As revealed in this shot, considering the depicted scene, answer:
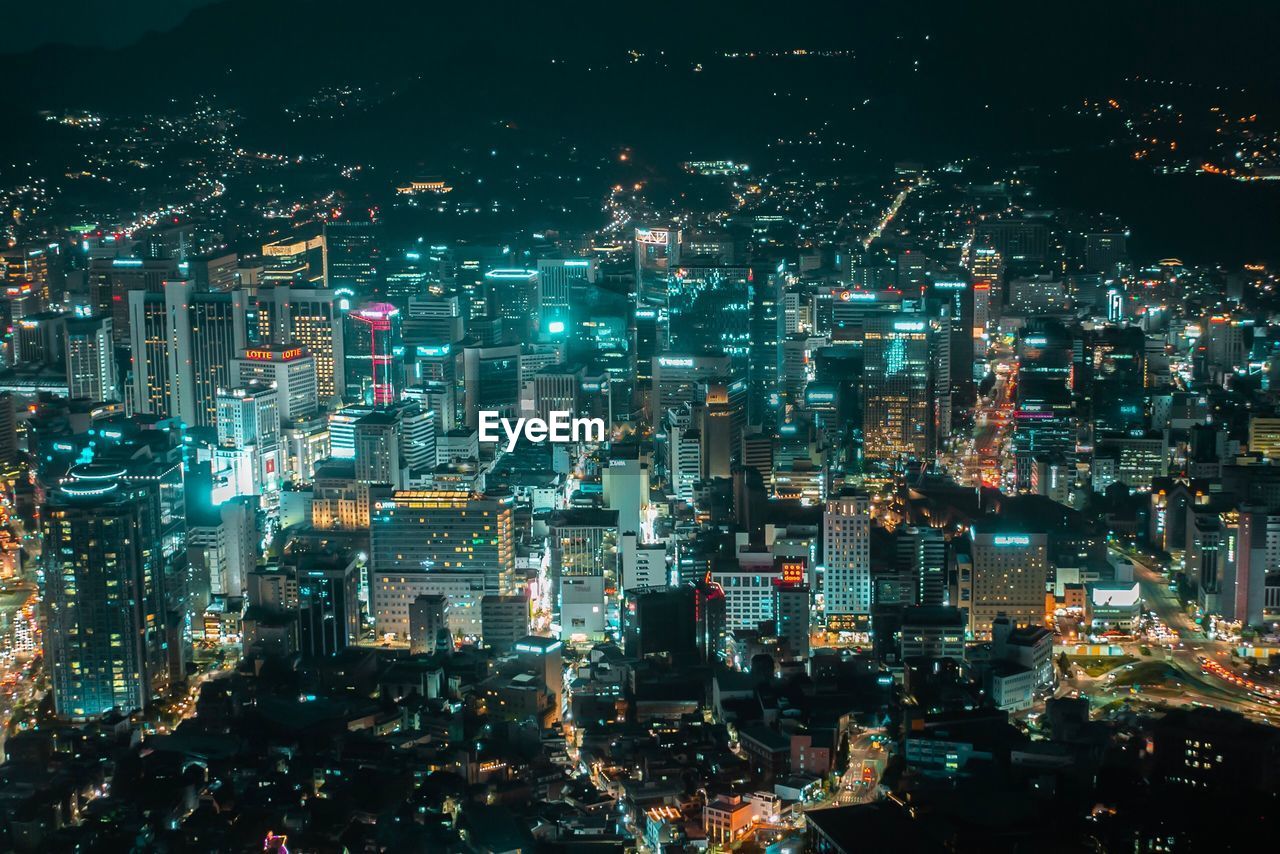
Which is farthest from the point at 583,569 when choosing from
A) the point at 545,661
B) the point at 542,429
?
the point at 542,429

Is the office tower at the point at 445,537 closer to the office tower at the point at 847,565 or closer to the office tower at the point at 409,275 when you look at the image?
the office tower at the point at 847,565

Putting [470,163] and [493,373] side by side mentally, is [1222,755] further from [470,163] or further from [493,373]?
[470,163]

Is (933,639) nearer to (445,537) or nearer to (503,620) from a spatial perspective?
(503,620)

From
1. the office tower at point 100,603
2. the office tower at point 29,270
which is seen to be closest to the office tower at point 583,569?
the office tower at point 100,603

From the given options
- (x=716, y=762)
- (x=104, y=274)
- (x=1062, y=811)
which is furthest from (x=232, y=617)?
(x=104, y=274)

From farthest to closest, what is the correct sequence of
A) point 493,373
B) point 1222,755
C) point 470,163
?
point 470,163
point 493,373
point 1222,755

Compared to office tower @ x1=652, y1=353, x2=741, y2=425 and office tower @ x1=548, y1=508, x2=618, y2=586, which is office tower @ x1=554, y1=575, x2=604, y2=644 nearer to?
office tower @ x1=548, y1=508, x2=618, y2=586
